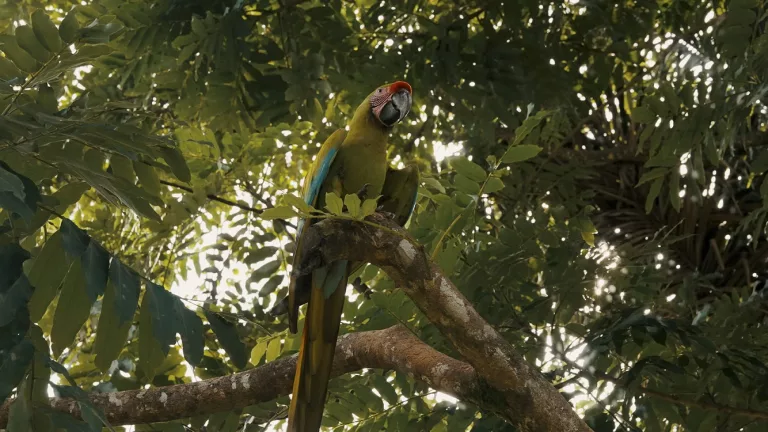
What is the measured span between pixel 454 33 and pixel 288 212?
154 centimetres

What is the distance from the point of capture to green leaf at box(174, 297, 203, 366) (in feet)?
4.29

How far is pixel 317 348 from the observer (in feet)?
5.86

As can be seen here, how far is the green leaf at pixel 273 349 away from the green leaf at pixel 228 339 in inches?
28.9

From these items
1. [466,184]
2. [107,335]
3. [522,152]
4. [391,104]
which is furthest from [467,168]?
[107,335]

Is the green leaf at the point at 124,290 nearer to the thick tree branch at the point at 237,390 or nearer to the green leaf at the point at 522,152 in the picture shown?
the thick tree branch at the point at 237,390

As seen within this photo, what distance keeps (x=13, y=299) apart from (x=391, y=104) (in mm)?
1316

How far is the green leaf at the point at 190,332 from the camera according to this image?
4.29 feet

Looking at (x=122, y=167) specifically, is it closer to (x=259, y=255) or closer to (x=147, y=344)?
(x=147, y=344)

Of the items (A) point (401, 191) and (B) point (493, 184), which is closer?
(B) point (493, 184)

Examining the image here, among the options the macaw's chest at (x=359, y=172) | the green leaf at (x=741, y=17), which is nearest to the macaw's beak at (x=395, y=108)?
the macaw's chest at (x=359, y=172)

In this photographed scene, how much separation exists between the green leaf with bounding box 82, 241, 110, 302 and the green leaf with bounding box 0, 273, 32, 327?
0.10 metres

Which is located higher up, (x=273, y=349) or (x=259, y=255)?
(x=259, y=255)

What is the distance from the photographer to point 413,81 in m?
2.73

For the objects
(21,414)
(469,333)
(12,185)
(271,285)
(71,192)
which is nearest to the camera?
(12,185)
